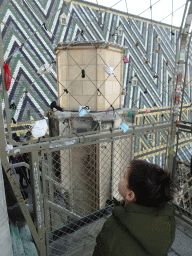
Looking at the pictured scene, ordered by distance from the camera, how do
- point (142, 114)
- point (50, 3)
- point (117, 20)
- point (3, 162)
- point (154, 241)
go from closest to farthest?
point (154, 241) < point (3, 162) < point (50, 3) < point (117, 20) < point (142, 114)

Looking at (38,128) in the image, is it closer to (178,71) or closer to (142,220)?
(142,220)

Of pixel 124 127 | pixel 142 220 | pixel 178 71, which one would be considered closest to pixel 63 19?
pixel 178 71

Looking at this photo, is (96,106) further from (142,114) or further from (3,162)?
(142,114)

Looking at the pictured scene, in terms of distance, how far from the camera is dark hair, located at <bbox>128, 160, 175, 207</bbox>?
652 mm

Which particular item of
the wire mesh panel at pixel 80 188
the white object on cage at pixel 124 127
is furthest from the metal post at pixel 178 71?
the white object on cage at pixel 124 127

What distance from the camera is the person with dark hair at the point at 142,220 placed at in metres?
0.61

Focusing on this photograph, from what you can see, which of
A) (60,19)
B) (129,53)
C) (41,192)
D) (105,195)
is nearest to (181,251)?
(41,192)

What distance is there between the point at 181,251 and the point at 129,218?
39.8 inches

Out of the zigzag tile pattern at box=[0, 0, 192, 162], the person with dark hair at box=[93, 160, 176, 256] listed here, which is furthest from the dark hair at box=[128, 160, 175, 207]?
the zigzag tile pattern at box=[0, 0, 192, 162]

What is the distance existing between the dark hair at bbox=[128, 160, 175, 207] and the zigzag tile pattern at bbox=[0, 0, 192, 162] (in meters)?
2.41

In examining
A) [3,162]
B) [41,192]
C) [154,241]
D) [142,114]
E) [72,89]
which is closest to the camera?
[154,241]

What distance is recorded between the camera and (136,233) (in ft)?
1.97

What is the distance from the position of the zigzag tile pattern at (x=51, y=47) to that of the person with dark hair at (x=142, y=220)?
244 centimetres

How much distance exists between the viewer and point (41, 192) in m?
0.99
